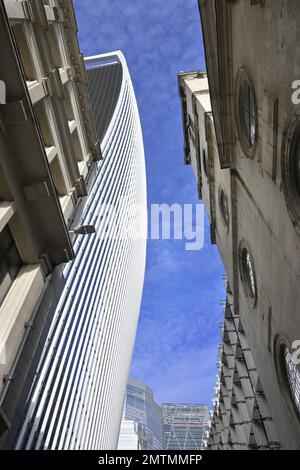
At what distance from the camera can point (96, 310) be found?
58.2 m

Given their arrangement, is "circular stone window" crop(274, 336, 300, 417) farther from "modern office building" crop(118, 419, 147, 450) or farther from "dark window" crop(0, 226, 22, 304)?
"modern office building" crop(118, 419, 147, 450)

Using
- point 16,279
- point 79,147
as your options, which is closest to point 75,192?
point 79,147

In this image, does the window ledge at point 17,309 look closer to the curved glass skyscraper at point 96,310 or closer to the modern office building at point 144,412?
the curved glass skyscraper at point 96,310

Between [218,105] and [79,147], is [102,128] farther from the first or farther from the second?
[218,105]

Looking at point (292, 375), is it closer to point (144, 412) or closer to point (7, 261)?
point (7, 261)

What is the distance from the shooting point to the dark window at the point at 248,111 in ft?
51.7

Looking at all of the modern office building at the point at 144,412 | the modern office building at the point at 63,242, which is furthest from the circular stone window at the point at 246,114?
the modern office building at the point at 144,412

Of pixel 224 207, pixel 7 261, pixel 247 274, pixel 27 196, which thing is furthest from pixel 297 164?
pixel 224 207

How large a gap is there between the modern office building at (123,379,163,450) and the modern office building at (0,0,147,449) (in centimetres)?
9676

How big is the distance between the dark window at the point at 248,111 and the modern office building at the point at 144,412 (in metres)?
161

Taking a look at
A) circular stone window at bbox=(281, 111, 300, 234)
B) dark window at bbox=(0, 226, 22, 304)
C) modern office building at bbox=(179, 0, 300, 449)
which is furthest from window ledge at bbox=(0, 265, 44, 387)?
circular stone window at bbox=(281, 111, 300, 234)

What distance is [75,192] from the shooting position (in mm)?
21516

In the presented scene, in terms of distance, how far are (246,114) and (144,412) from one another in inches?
7080
